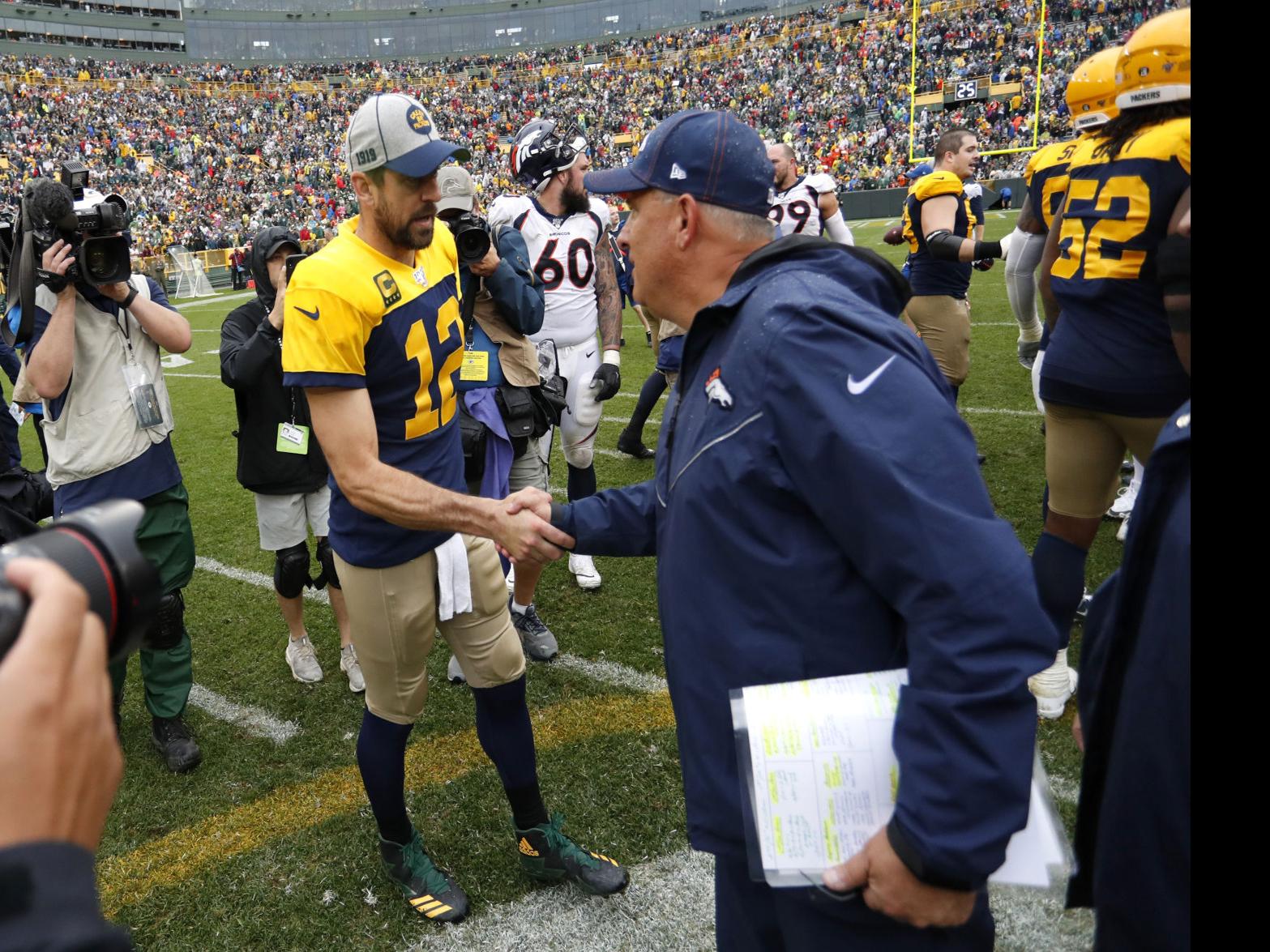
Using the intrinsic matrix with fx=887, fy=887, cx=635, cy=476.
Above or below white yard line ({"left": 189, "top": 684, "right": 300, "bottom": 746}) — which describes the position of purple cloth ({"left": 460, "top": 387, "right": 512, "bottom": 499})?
above

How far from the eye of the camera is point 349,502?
267 centimetres

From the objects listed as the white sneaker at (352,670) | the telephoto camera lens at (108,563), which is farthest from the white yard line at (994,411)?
the telephoto camera lens at (108,563)

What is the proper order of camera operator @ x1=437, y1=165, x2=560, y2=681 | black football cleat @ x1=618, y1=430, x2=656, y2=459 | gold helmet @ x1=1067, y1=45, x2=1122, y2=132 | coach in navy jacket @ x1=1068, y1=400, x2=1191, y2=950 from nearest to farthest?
coach in navy jacket @ x1=1068, y1=400, x2=1191, y2=950 → gold helmet @ x1=1067, y1=45, x2=1122, y2=132 → camera operator @ x1=437, y1=165, x2=560, y2=681 → black football cleat @ x1=618, y1=430, x2=656, y2=459

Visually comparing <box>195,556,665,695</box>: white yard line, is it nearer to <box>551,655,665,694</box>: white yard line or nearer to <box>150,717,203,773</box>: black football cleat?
<box>551,655,665,694</box>: white yard line

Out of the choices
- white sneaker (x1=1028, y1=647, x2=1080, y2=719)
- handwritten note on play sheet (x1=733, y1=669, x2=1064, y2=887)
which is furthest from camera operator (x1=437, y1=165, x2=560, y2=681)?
handwritten note on play sheet (x1=733, y1=669, x2=1064, y2=887)

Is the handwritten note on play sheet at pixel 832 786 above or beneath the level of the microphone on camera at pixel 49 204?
beneath

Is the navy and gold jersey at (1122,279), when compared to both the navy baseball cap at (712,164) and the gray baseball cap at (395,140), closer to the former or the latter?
the navy baseball cap at (712,164)

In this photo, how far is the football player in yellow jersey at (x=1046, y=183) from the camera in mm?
3277

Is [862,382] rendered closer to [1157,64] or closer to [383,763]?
[383,763]

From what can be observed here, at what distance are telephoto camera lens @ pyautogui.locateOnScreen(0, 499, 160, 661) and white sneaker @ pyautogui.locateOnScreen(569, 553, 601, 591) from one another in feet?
13.9

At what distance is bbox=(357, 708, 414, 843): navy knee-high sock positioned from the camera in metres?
2.78

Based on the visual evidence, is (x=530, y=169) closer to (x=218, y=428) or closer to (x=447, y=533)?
(x=447, y=533)

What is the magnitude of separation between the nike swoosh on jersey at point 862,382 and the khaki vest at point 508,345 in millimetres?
3057

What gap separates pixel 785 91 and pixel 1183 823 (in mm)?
50248
